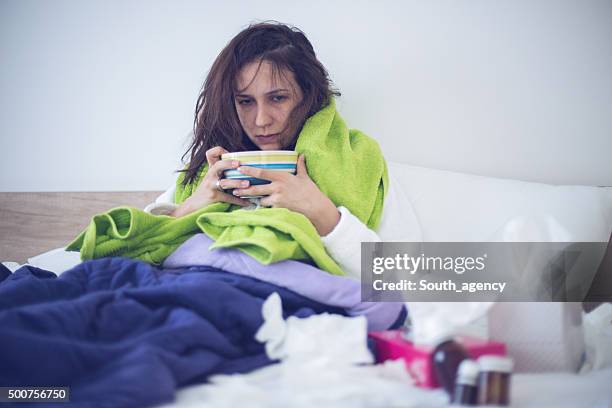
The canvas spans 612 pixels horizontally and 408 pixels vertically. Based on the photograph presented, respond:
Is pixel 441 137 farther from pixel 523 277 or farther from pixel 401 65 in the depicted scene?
pixel 523 277

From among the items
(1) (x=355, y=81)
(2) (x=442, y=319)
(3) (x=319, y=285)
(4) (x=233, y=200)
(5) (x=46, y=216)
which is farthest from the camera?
(5) (x=46, y=216)

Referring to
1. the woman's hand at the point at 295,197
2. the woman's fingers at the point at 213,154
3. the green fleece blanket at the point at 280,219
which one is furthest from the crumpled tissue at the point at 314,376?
the woman's fingers at the point at 213,154

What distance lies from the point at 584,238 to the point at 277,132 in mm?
677

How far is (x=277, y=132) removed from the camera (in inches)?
44.3

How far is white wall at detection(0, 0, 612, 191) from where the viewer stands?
1.22m

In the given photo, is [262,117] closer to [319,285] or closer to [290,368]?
[319,285]

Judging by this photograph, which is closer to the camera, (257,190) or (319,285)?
(319,285)

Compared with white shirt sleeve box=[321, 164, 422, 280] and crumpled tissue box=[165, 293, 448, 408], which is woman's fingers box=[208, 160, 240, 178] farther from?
crumpled tissue box=[165, 293, 448, 408]

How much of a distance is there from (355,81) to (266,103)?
0.34 meters

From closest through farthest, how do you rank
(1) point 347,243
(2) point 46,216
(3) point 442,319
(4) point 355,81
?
(3) point 442,319 → (1) point 347,243 → (4) point 355,81 → (2) point 46,216

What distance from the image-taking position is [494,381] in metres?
0.49

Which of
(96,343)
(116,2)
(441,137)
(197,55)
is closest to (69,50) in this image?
(116,2)

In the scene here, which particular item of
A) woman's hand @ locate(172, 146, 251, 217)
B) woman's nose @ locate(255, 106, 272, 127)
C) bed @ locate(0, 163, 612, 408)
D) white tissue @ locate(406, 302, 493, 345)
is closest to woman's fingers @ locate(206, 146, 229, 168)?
woman's hand @ locate(172, 146, 251, 217)

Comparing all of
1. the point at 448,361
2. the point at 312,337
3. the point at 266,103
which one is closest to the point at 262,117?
the point at 266,103
